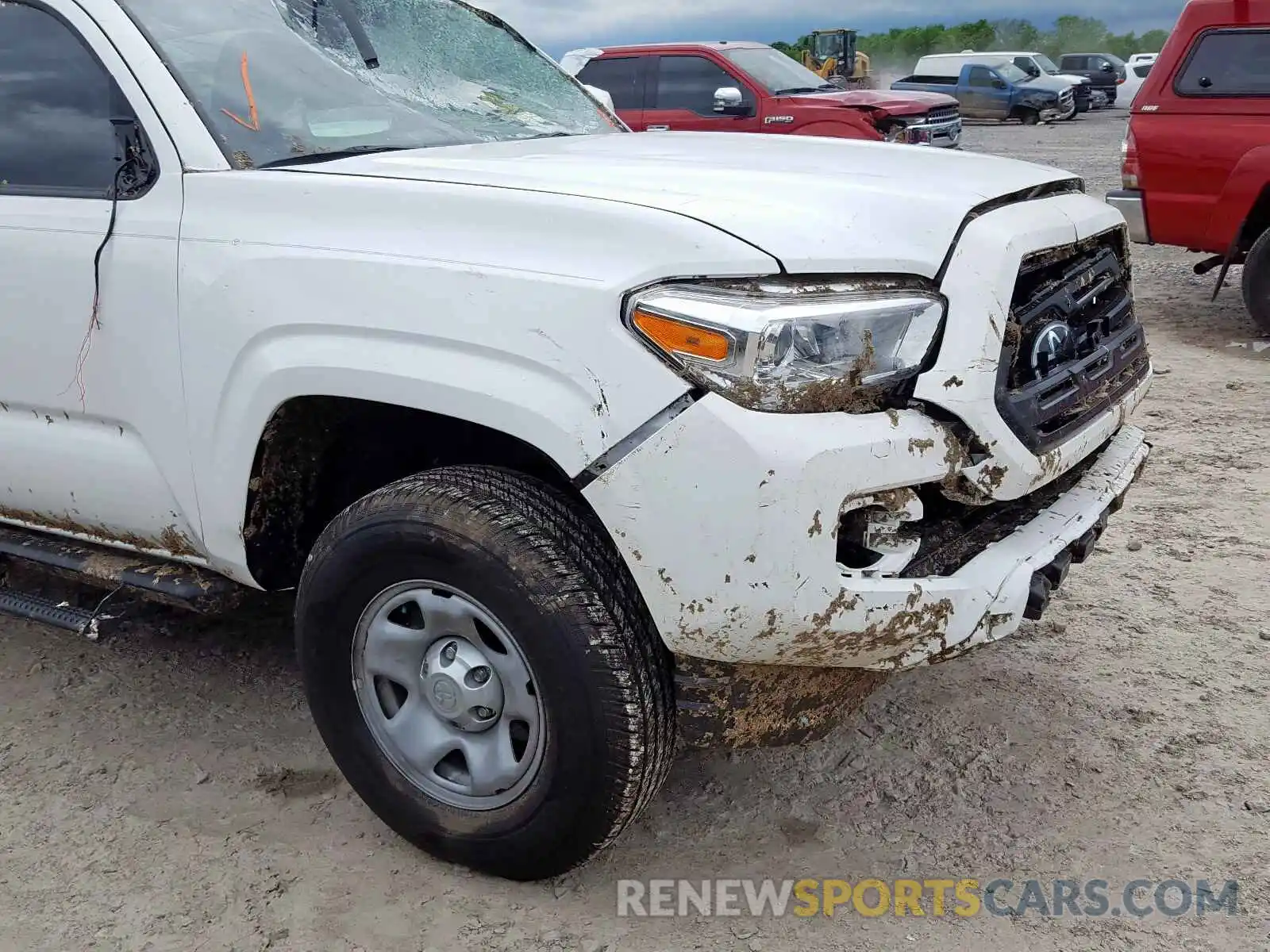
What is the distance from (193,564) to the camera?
2816 millimetres

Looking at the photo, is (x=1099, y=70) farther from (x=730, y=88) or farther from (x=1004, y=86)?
(x=730, y=88)

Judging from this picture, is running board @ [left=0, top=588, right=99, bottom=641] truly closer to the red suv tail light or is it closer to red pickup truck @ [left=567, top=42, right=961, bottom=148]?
the red suv tail light

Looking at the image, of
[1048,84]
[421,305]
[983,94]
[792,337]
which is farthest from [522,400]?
[1048,84]

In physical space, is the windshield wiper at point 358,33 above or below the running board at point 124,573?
above

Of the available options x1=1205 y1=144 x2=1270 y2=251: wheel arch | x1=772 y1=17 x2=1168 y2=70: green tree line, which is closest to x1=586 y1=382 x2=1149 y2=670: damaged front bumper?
→ x1=1205 y1=144 x2=1270 y2=251: wheel arch

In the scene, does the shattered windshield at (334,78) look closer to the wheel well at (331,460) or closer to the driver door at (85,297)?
the driver door at (85,297)

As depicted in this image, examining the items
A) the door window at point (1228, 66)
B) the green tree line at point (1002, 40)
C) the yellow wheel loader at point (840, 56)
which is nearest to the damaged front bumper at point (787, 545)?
the door window at point (1228, 66)

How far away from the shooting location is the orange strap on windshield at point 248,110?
8.80ft

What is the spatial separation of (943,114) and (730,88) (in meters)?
3.48

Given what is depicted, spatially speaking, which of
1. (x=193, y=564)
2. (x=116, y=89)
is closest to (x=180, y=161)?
(x=116, y=89)

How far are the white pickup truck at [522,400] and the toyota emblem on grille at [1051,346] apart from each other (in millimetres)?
12

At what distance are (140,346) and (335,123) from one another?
72 cm

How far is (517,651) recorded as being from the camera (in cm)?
227

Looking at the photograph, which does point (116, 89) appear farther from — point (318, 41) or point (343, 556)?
point (343, 556)
